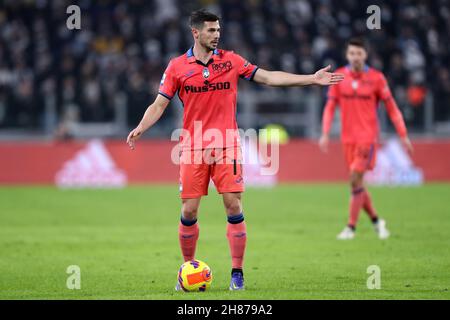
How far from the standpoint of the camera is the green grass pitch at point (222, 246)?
30.6ft

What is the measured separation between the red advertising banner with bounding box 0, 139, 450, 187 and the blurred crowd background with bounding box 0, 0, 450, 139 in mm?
1368

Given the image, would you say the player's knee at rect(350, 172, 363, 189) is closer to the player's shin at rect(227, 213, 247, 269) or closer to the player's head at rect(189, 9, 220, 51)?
the player's shin at rect(227, 213, 247, 269)

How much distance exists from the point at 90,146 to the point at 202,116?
51.9 ft

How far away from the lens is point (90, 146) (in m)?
24.8

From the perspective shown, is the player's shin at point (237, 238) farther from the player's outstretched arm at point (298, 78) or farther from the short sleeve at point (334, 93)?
the short sleeve at point (334, 93)

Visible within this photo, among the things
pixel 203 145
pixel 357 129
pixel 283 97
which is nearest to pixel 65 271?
pixel 203 145

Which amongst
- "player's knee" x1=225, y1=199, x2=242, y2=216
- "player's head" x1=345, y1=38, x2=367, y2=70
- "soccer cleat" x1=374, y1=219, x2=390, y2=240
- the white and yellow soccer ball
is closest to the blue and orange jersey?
"player's knee" x1=225, y1=199, x2=242, y2=216

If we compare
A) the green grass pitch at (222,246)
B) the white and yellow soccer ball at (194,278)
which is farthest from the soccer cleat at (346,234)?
the white and yellow soccer ball at (194,278)

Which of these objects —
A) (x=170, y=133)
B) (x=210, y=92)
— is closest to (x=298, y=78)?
(x=210, y=92)

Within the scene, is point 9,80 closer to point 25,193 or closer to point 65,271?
point 25,193

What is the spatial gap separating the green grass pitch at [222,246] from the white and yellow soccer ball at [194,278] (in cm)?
14

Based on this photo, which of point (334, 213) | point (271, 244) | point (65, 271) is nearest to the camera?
point (65, 271)

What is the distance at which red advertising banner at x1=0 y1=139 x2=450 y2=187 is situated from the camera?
24734mm

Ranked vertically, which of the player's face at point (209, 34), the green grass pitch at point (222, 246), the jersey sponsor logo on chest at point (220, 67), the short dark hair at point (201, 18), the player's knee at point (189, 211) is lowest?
the green grass pitch at point (222, 246)
